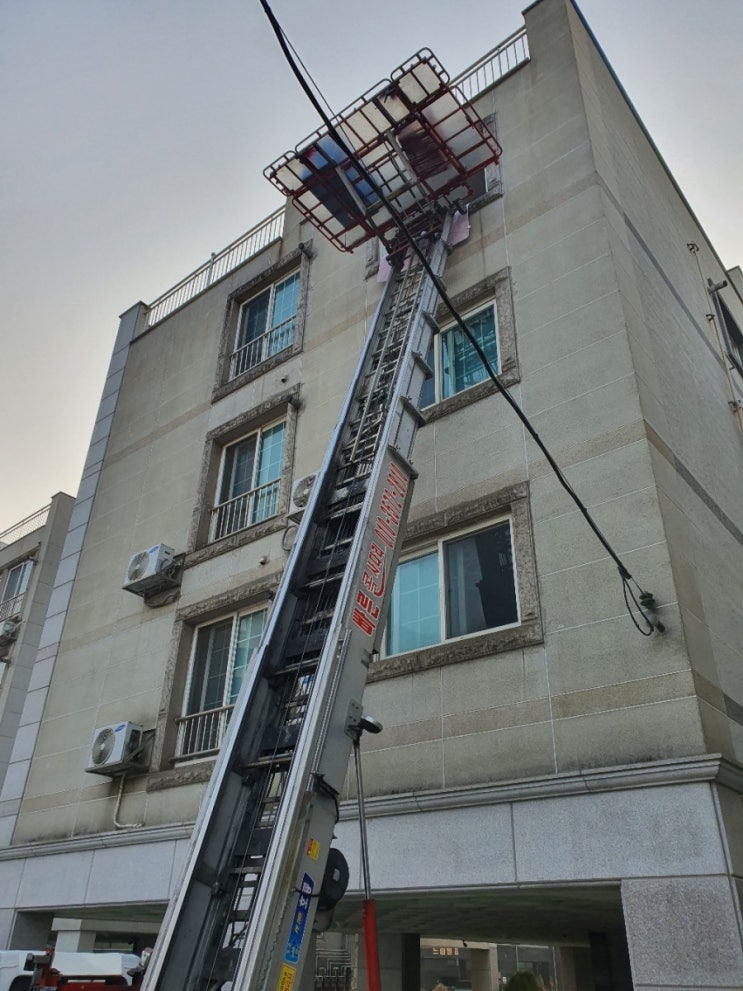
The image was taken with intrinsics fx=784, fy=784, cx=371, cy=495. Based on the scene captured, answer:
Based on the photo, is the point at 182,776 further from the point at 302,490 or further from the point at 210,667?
the point at 302,490

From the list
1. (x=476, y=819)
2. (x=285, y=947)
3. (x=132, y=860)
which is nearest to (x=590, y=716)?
(x=476, y=819)

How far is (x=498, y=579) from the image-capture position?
362 inches

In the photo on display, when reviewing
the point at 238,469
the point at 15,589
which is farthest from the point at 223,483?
the point at 15,589

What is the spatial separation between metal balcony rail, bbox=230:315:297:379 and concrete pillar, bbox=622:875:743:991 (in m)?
11.0

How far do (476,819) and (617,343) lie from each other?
561 cm

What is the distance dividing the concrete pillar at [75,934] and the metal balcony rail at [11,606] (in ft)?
34.2

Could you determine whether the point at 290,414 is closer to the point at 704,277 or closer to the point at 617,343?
the point at 617,343

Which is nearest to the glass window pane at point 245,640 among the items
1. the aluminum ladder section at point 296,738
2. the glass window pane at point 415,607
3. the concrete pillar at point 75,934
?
the glass window pane at point 415,607

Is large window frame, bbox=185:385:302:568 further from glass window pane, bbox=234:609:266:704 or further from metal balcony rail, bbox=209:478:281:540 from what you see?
glass window pane, bbox=234:609:266:704

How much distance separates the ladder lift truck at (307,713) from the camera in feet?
14.9

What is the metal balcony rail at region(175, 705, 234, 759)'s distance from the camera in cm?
1115

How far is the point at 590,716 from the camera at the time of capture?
7512mm

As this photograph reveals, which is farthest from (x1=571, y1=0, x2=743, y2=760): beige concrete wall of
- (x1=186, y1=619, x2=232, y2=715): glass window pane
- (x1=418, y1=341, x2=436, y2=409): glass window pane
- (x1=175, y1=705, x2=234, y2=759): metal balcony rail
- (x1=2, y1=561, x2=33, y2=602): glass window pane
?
(x1=2, y1=561, x2=33, y2=602): glass window pane

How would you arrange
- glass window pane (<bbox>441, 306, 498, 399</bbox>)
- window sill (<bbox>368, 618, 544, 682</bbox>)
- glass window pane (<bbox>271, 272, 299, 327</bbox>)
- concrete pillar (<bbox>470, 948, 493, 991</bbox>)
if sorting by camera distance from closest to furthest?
window sill (<bbox>368, 618, 544, 682</bbox>)
glass window pane (<bbox>441, 306, 498, 399</bbox>)
glass window pane (<bbox>271, 272, 299, 327</bbox>)
concrete pillar (<bbox>470, 948, 493, 991</bbox>)
